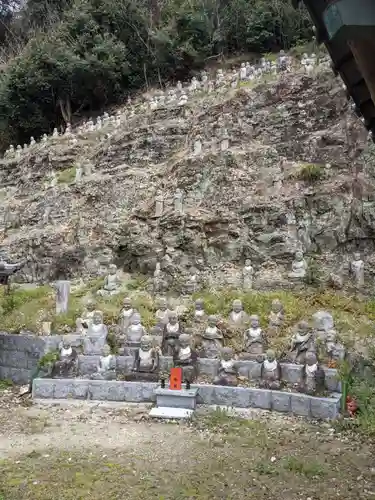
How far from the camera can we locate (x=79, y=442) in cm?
759

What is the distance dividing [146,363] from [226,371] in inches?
64.1

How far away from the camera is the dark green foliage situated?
2808 centimetres

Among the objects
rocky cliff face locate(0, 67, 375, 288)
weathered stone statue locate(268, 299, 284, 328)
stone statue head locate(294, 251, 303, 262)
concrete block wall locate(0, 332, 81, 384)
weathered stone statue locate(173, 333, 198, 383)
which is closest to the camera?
weathered stone statue locate(173, 333, 198, 383)

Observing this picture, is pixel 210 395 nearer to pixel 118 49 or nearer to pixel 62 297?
pixel 62 297

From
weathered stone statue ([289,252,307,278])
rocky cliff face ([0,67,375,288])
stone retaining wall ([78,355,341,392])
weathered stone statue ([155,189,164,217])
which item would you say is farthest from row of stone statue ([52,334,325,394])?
weathered stone statue ([155,189,164,217])

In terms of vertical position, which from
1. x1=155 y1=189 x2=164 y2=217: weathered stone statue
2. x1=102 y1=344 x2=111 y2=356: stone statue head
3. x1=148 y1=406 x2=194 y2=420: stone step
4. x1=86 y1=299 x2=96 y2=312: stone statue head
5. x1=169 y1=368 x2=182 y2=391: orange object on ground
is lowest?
x1=148 y1=406 x2=194 y2=420: stone step

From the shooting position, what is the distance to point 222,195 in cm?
1557

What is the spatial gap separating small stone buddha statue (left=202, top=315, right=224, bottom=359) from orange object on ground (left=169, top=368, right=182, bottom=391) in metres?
1.27

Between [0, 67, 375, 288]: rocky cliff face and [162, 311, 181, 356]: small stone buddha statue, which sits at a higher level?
[0, 67, 375, 288]: rocky cliff face

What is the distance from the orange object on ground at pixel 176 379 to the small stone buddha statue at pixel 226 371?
2.41 feet

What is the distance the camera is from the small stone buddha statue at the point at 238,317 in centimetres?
1092

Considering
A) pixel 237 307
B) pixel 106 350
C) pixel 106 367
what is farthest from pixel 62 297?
pixel 237 307

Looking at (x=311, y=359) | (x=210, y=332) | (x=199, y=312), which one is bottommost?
(x=311, y=359)

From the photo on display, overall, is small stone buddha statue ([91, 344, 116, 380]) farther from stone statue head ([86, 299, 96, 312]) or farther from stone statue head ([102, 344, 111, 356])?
stone statue head ([86, 299, 96, 312])
